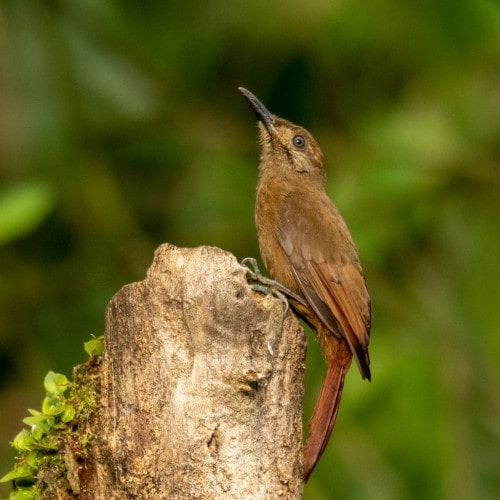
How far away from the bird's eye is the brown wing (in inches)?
25.7

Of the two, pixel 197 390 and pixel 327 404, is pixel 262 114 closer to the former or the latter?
pixel 327 404

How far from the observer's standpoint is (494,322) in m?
7.69

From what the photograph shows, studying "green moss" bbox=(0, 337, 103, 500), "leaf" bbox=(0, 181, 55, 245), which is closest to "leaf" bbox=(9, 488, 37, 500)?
"green moss" bbox=(0, 337, 103, 500)

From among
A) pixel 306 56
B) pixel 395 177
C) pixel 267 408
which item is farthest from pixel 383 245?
pixel 267 408

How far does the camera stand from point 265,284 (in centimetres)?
563

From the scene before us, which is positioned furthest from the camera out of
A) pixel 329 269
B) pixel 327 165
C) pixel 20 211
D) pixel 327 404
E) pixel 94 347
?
pixel 327 165

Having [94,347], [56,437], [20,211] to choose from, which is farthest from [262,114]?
[56,437]

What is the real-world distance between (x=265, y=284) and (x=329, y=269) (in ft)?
1.40

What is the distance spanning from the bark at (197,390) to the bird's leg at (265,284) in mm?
335

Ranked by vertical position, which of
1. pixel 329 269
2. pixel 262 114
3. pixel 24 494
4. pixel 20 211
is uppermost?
pixel 262 114

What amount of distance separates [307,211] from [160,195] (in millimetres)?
2841

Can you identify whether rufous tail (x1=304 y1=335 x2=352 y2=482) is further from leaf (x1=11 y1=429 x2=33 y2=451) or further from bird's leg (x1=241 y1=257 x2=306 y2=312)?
leaf (x1=11 y1=429 x2=33 y2=451)

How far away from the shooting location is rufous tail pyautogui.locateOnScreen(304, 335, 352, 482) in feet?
16.1

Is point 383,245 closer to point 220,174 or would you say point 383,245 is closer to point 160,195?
point 220,174
